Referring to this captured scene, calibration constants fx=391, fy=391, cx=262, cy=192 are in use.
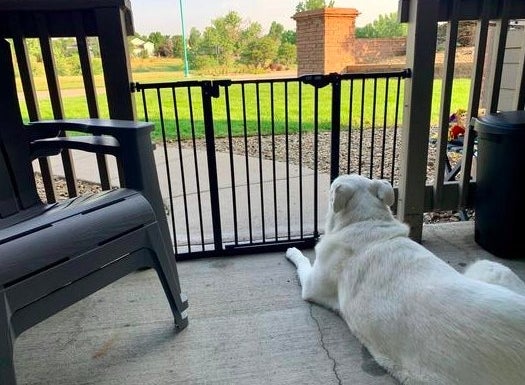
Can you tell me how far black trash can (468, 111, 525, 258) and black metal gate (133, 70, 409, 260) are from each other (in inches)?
22.2

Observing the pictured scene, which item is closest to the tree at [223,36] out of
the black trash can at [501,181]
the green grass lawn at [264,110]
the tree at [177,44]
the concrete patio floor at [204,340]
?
the tree at [177,44]

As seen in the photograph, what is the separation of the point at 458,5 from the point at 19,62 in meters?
2.60

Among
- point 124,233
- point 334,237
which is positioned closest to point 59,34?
point 124,233

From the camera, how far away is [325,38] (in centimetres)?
536

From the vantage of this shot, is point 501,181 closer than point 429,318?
No

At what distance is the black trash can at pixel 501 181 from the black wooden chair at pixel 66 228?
1.94 meters

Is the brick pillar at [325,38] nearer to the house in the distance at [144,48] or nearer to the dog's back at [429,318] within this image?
the house in the distance at [144,48]

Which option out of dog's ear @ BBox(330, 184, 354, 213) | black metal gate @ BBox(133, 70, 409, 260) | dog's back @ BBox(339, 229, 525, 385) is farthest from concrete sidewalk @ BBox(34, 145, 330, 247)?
dog's back @ BBox(339, 229, 525, 385)

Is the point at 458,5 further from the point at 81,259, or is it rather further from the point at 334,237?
the point at 81,259

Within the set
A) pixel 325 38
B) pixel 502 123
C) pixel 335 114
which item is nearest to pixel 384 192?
pixel 335 114

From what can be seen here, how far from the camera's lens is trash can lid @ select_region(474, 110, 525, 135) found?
2.22 metres

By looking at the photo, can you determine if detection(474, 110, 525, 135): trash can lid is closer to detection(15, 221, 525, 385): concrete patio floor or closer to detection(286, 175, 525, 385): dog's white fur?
detection(15, 221, 525, 385): concrete patio floor

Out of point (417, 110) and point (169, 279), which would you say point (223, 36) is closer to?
point (417, 110)

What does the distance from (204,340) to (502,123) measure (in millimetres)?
2041
